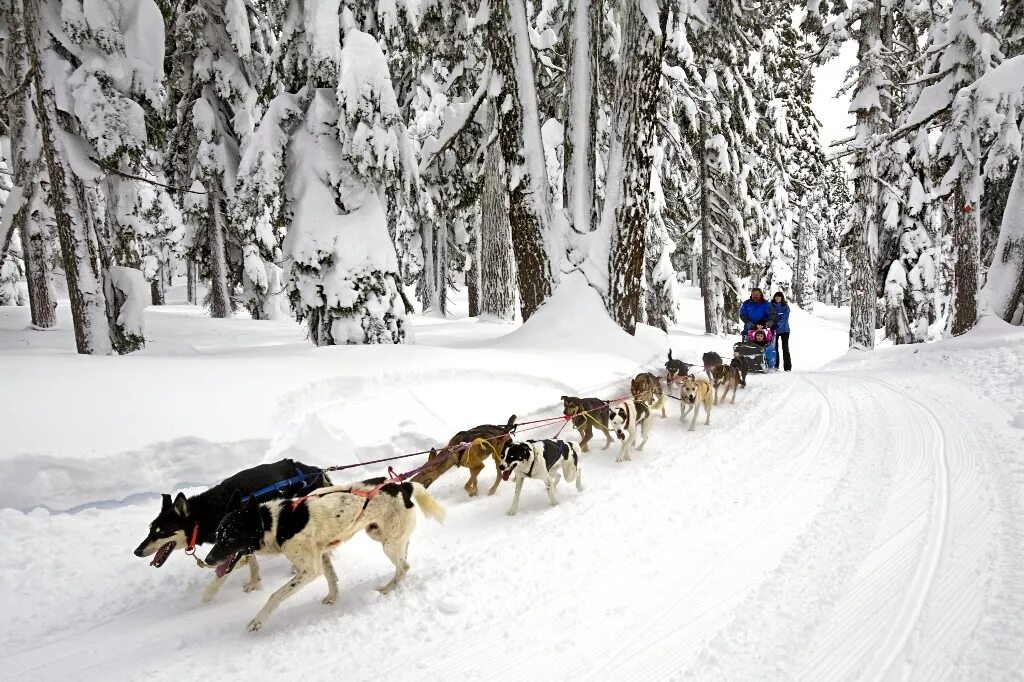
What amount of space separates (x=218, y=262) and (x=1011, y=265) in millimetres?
23831

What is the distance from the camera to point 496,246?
14.8m

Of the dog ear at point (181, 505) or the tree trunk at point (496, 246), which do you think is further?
the tree trunk at point (496, 246)

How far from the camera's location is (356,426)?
5484mm

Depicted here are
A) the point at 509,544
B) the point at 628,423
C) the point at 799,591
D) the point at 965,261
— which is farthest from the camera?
the point at 965,261

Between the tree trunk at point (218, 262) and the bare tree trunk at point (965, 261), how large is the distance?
21.8 meters

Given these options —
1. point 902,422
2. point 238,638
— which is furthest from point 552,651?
Answer: point 902,422

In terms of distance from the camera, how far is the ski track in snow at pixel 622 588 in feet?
8.80

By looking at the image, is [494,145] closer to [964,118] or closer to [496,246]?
[496,246]

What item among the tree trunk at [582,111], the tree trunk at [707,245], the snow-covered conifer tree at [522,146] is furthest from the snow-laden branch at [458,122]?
the tree trunk at [707,245]

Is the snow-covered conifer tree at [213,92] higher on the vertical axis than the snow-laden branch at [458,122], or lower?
higher

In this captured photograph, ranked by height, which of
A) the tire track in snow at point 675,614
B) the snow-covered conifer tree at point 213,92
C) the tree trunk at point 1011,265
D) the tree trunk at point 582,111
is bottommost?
Result: the tire track in snow at point 675,614

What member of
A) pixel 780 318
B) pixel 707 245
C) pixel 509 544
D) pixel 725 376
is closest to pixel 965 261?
pixel 780 318

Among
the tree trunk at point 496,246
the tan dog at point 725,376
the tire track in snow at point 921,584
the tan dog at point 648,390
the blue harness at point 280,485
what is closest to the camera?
the tire track in snow at point 921,584

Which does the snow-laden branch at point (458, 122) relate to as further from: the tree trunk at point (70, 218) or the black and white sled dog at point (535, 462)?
the black and white sled dog at point (535, 462)
